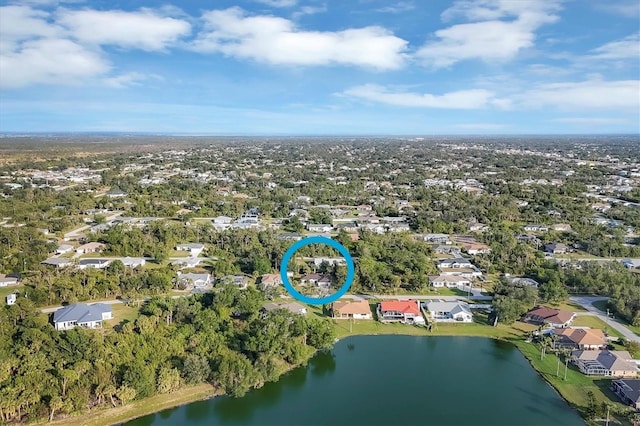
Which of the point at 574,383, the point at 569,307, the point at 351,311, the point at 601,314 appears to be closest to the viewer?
the point at 574,383

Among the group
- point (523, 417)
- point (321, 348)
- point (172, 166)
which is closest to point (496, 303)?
point (523, 417)

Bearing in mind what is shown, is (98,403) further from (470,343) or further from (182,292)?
(470,343)

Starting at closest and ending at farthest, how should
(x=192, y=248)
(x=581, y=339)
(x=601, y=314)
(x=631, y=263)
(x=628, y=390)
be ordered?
(x=628, y=390) → (x=581, y=339) → (x=601, y=314) → (x=631, y=263) → (x=192, y=248)

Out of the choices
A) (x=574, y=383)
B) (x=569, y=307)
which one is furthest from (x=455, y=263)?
(x=574, y=383)

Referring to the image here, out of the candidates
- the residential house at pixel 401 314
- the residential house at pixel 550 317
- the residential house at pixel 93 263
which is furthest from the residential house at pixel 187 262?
the residential house at pixel 550 317

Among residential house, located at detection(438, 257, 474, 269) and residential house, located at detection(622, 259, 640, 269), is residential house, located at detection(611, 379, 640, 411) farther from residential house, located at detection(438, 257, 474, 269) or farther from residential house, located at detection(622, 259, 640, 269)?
residential house, located at detection(622, 259, 640, 269)

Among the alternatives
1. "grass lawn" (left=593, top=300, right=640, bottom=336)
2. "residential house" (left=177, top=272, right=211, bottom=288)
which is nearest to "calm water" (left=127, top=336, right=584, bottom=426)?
"grass lawn" (left=593, top=300, right=640, bottom=336)

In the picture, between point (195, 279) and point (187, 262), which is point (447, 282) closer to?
point (195, 279)
